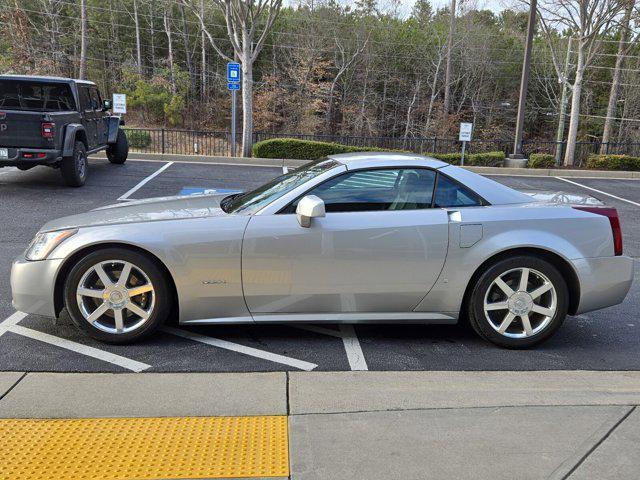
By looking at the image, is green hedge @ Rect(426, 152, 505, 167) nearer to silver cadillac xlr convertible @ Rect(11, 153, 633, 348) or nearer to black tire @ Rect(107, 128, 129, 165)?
black tire @ Rect(107, 128, 129, 165)

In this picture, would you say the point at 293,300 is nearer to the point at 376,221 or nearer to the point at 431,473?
the point at 376,221

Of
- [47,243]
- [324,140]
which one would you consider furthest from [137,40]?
[47,243]

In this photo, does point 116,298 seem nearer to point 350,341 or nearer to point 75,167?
point 350,341

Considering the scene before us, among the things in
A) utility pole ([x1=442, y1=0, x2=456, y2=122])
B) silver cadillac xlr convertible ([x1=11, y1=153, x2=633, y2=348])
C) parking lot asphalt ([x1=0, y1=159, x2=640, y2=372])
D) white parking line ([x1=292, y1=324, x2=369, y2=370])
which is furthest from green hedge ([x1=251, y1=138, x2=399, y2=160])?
utility pole ([x1=442, y1=0, x2=456, y2=122])

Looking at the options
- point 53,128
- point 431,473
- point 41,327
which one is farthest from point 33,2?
point 431,473

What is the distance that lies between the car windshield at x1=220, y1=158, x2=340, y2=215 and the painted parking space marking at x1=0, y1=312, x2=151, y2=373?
126cm

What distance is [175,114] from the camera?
41750 mm

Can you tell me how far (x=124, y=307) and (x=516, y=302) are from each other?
2779 millimetres

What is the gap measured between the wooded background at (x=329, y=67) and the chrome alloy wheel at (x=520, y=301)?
3563cm

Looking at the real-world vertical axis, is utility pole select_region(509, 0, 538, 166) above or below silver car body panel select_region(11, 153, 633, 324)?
above

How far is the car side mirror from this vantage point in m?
3.71

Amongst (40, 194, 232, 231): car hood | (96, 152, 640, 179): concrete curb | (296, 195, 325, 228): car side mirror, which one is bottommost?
(96, 152, 640, 179): concrete curb

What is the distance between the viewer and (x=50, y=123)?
9492 mm

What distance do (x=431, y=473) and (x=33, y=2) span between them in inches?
1868
